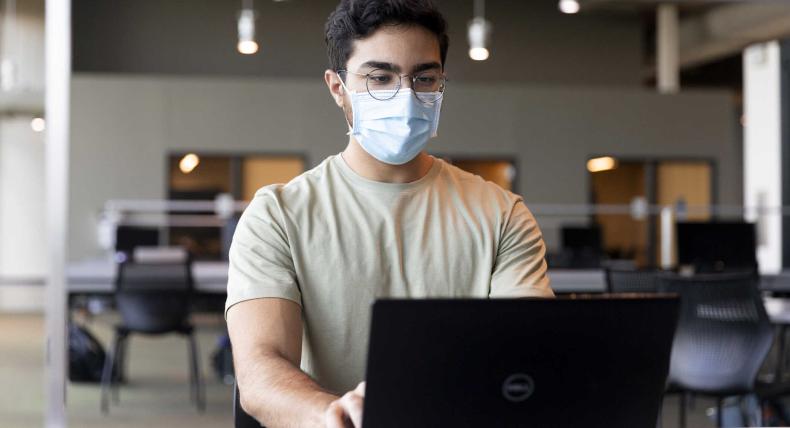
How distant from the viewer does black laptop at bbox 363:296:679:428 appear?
3.06 feet

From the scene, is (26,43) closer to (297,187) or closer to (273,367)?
(297,187)

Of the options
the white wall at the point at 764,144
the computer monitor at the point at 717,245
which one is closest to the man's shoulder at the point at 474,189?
the computer monitor at the point at 717,245

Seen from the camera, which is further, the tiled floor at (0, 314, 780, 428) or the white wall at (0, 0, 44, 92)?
the white wall at (0, 0, 44, 92)

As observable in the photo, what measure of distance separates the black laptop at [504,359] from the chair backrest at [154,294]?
4.05 m

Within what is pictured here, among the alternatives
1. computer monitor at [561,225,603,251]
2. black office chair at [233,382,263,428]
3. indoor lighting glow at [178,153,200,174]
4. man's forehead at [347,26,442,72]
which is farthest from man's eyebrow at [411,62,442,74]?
indoor lighting glow at [178,153,200,174]

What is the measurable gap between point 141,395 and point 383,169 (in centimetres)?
440

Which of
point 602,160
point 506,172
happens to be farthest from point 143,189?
point 602,160

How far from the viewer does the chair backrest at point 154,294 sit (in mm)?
4918

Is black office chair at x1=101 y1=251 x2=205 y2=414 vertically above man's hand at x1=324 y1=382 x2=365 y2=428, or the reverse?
man's hand at x1=324 y1=382 x2=365 y2=428

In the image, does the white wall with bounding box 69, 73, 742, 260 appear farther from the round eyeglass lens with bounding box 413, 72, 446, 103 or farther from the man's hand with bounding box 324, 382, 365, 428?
the man's hand with bounding box 324, 382, 365, 428

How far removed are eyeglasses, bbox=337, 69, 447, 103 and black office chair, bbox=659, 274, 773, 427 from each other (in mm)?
2317

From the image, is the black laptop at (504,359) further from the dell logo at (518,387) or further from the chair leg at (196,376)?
the chair leg at (196,376)

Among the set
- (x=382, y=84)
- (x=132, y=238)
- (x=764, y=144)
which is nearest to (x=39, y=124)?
(x=132, y=238)

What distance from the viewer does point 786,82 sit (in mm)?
10867
